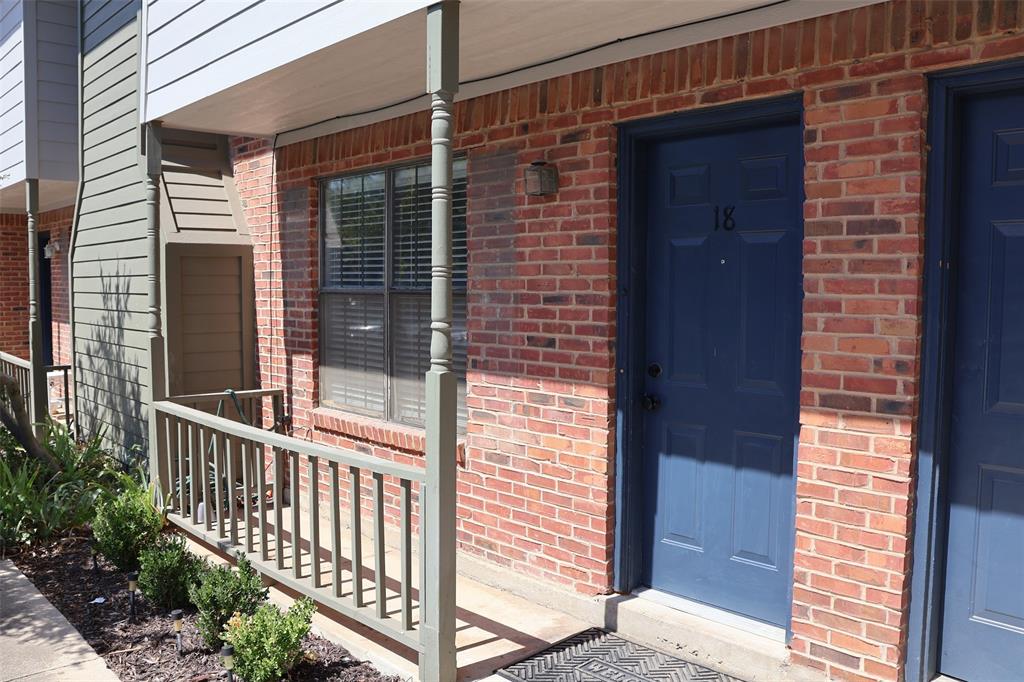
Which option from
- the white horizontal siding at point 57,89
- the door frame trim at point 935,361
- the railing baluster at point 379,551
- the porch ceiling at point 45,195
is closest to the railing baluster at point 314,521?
the railing baluster at point 379,551

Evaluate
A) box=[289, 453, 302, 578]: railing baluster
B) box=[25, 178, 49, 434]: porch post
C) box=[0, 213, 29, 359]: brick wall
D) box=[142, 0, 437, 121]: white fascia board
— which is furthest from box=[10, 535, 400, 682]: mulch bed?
box=[0, 213, 29, 359]: brick wall

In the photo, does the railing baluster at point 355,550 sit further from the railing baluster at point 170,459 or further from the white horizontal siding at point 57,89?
the white horizontal siding at point 57,89

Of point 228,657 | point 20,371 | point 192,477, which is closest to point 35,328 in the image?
point 20,371

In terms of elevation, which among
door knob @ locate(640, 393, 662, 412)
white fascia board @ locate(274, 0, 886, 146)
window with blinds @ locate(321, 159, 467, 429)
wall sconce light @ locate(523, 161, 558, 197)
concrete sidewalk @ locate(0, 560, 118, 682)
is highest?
white fascia board @ locate(274, 0, 886, 146)

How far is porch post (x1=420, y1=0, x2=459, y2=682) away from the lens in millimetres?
3119

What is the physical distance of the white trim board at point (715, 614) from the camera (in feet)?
11.6

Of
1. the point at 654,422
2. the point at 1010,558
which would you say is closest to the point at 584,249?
the point at 654,422

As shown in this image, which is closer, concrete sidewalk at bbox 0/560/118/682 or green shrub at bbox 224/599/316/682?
green shrub at bbox 224/599/316/682

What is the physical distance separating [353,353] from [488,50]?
2.64m

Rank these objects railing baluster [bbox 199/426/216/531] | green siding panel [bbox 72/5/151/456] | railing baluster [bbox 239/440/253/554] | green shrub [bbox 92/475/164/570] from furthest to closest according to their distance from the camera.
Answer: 1. green siding panel [bbox 72/5/151/456]
2. railing baluster [bbox 199/426/216/531]
3. green shrub [bbox 92/475/164/570]
4. railing baluster [bbox 239/440/253/554]

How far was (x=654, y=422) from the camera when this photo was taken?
4.02 m

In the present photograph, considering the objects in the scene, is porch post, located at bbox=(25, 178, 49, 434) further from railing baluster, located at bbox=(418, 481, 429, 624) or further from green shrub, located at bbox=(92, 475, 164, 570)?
railing baluster, located at bbox=(418, 481, 429, 624)

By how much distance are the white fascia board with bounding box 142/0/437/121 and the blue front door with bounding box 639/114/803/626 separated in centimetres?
145

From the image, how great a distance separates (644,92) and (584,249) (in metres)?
0.78
